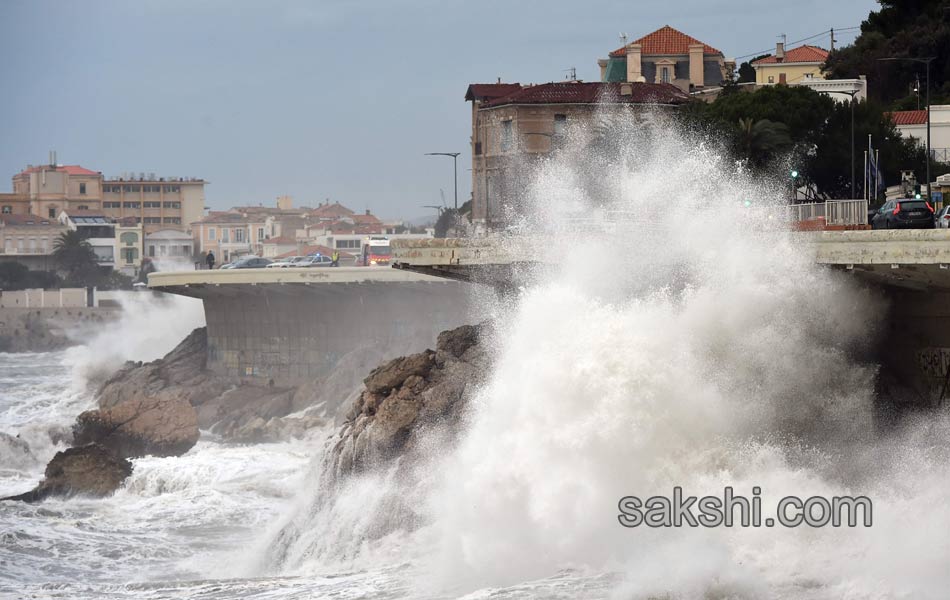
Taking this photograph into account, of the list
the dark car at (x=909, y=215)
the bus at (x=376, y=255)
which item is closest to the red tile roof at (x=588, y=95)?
the bus at (x=376, y=255)

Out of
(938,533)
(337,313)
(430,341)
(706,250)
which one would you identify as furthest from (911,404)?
(337,313)

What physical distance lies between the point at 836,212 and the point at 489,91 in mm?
33050

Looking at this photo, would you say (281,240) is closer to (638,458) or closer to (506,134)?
(506,134)

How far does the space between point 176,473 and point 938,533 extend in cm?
2036

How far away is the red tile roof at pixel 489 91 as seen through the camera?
198ft

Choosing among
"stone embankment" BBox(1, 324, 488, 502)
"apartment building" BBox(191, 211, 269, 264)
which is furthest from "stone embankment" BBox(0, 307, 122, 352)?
"stone embankment" BBox(1, 324, 488, 502)

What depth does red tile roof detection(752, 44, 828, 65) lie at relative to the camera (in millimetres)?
71375

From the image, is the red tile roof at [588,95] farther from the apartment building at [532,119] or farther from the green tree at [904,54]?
the green tree at [904,54]

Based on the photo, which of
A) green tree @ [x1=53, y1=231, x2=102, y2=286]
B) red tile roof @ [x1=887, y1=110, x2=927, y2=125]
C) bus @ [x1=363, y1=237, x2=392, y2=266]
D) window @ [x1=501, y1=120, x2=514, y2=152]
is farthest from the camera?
green tree @ [x1=53, y1=231, x2=102, y2=286]

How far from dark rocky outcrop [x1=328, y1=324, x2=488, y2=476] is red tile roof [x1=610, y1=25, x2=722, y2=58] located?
1877 inches

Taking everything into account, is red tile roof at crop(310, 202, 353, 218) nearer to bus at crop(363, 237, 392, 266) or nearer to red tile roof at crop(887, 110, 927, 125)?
Result: bus at crop(363, 237, 392, 266)

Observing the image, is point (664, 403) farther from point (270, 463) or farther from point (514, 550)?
point (270, 463)

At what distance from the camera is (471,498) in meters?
20.2

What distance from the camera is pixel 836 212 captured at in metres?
29.2
